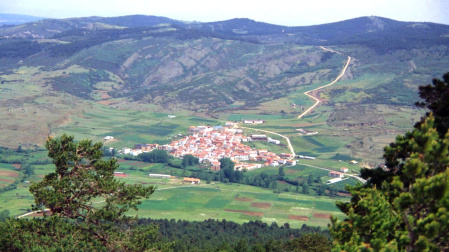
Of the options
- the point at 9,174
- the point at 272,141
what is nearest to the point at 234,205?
the point at 9,174

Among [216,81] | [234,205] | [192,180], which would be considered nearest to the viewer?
[234,205]

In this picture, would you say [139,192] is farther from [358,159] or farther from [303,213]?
[358,159]

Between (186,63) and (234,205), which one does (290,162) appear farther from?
(186,63)

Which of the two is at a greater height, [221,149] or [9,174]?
[221,149]

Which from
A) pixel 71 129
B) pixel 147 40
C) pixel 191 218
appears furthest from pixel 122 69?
pixel 191 218

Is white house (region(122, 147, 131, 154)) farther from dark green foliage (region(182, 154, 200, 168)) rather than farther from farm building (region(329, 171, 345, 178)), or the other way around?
farm building (region(329, 171, 345, 178))

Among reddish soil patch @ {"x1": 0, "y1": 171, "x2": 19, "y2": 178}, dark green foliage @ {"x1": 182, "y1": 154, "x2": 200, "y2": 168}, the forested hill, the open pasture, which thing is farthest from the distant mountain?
the open pasture
